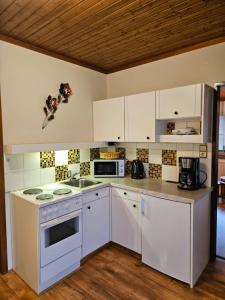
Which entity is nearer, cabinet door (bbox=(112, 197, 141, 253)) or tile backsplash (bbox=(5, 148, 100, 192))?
tile backsplash (bbox=(5, 148, 100, 192))

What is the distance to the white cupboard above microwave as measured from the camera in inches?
86.7

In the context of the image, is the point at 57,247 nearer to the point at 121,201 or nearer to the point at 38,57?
the point at 121,201

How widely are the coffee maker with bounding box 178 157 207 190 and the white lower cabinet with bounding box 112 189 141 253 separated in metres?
0.57

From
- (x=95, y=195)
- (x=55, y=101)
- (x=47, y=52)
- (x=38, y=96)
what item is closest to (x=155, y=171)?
(x=95, y=195)

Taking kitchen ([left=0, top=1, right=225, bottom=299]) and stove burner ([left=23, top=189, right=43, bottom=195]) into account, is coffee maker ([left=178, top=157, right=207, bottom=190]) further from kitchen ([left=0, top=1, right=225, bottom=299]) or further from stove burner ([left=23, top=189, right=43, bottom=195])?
stove burner ([left=23, top=189, right=43, bottom=195])

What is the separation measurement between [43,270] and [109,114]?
2.03 meters

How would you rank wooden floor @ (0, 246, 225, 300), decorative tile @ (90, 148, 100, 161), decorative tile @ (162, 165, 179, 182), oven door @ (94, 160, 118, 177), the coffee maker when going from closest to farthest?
wooden floor @ (0, 246, 225, 300)
the coffee maker
decorative tile @ (162, 165, 179, 182)
oven door @ (94, 160, 118, 177)
decorative tile @ (90, 148, 100, 161)

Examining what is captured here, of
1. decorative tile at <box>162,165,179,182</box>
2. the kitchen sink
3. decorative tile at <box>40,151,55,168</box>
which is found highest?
decorative tile at <box>40,151,55,168</box>

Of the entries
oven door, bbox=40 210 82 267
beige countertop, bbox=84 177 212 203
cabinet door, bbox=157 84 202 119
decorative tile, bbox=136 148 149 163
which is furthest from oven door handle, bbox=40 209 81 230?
cabinet door, bbox=157 84 202 119

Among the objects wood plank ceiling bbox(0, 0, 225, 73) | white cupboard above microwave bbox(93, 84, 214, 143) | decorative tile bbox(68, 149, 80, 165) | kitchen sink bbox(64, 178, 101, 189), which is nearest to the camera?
wood plank ceiling bbox(0, 0, 225, 73)

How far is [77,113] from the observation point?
3.01 m

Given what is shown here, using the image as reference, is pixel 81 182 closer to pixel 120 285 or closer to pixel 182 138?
pixel 120 285

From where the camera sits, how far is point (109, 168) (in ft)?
10.1

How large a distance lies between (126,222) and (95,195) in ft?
1.68
